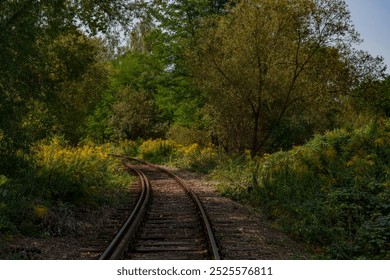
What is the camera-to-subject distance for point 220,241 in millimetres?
9656

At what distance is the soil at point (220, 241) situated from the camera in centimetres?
855

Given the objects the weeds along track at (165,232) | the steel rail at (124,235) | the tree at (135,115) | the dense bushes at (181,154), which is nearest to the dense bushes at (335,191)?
the weeds along track at (165,232)

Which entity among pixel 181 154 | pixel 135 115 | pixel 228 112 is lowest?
pixel 181 154

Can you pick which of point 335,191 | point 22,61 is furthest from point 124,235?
point 335,191

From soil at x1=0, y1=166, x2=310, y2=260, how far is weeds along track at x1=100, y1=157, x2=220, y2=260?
359 millimetres

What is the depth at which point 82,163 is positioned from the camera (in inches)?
605

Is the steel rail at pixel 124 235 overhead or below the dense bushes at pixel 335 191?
below

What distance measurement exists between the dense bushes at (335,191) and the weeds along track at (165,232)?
7.36 ft

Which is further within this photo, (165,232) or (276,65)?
(276,65)

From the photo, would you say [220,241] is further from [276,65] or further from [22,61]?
[276,65]

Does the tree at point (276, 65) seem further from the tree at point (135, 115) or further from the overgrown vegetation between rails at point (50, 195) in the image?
the tree at point (135, 115)

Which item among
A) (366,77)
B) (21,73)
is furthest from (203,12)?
(21,73)

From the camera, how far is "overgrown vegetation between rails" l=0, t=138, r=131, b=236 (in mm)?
10078

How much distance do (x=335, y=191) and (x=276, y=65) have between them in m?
12.0
